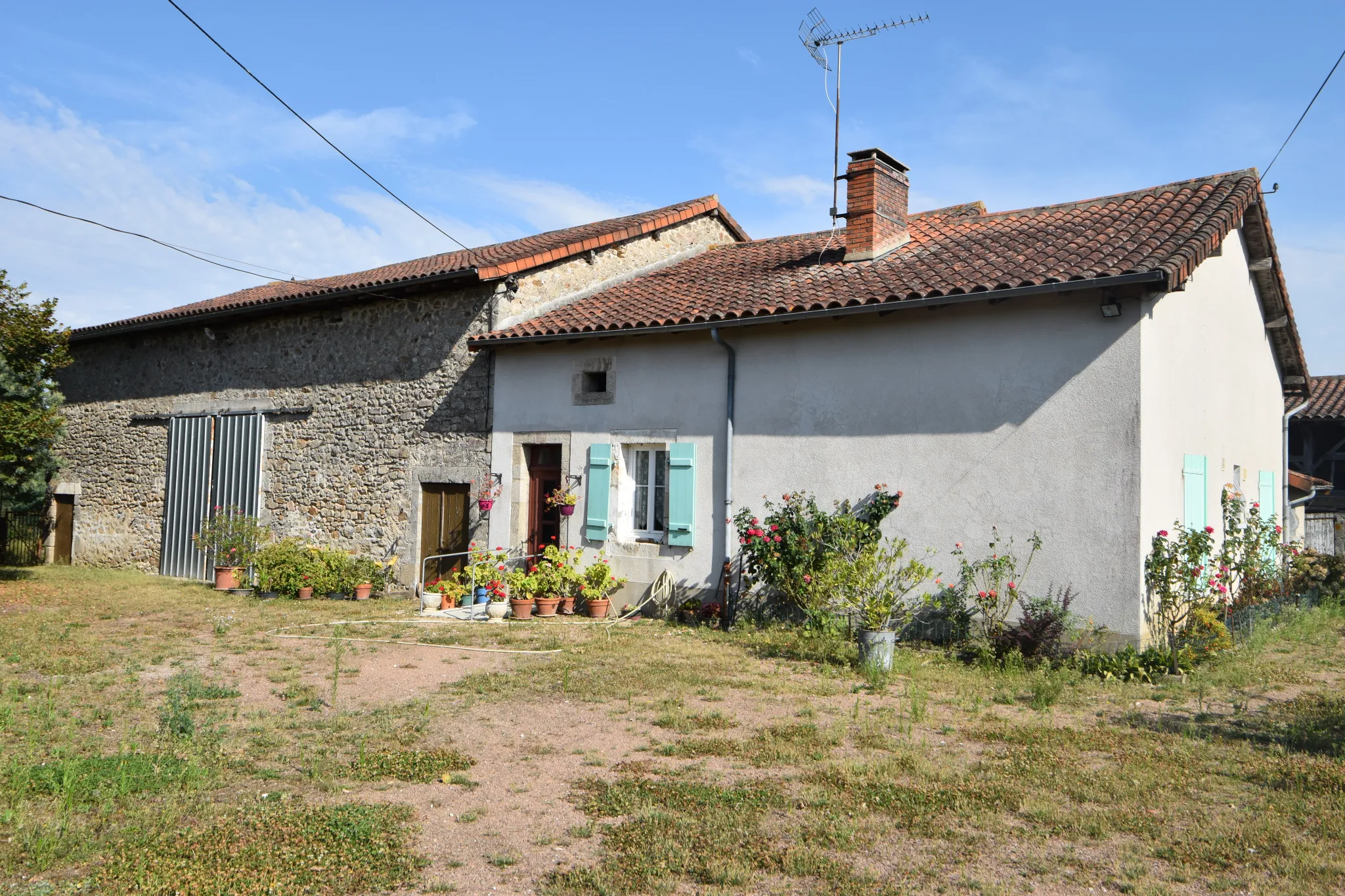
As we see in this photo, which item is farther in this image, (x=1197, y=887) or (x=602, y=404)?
(x=602, y=404)

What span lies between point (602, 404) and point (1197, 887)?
861cm

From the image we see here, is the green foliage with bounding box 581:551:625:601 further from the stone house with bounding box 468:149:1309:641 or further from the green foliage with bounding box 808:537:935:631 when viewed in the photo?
the green foliage with bounding box 808:537:935:631

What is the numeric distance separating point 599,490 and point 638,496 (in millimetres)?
488

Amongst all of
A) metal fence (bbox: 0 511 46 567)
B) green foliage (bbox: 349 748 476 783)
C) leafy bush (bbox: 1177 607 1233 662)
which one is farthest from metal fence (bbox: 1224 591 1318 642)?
metal fence (bbox: 0 511 46 567)

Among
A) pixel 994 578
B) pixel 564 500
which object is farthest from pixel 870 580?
pixel 564 500

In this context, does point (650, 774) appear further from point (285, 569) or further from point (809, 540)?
point (285, 569)

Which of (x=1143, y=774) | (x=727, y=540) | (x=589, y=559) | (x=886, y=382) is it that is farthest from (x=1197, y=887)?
(x=589, y=559)

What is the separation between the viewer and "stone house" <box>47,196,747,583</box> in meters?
12.7

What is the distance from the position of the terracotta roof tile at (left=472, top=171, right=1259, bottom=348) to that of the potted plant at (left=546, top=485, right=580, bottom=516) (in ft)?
6.31

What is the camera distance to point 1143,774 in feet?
16.4

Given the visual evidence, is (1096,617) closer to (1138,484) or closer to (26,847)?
(1138,484)

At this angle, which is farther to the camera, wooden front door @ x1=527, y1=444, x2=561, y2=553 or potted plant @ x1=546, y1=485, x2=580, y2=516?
wooden front door @ x1=527, y1=444, x2=561, y2=553

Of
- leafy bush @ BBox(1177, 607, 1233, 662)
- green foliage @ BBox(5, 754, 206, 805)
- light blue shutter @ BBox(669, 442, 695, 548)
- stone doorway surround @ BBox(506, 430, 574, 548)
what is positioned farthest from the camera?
stone doorway surround @ BBox(506, 430, 574, 548)

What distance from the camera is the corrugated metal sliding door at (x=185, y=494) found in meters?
15.3
